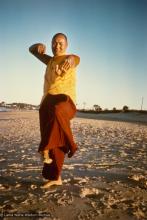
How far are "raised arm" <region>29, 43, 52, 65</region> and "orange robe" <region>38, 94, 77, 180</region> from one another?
30.9 inches

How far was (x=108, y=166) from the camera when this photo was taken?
19.3 feet

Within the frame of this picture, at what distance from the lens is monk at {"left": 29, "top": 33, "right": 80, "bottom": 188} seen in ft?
13.2

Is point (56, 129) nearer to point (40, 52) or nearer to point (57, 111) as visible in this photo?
point (57, 111)

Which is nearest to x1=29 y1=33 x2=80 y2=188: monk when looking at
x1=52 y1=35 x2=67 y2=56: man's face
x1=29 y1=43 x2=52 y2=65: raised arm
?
x1=52 y1=35 x2=67 y2=56: man's face

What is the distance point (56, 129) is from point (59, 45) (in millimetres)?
1245

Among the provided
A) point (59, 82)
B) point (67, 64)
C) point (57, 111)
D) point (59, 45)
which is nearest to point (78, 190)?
point (57, 111)

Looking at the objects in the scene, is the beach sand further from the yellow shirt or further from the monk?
the yellow shirt

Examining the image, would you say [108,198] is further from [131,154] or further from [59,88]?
[131,154]

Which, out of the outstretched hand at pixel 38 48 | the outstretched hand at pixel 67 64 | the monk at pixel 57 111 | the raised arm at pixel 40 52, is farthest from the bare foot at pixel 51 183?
the outstretched hand at pixel 38 48

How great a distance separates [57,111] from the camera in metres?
4.04

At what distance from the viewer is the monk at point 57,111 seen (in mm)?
4020

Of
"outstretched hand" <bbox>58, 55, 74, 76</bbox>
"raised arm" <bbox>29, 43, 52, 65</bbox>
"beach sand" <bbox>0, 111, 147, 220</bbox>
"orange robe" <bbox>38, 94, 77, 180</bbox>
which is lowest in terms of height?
"beach sand" <bbox>0, 111, 147, 220</bbox>

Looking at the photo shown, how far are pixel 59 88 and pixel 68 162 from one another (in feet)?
8.20

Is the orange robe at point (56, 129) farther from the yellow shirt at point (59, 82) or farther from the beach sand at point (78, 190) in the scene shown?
the beach sand at point (78, 190)
